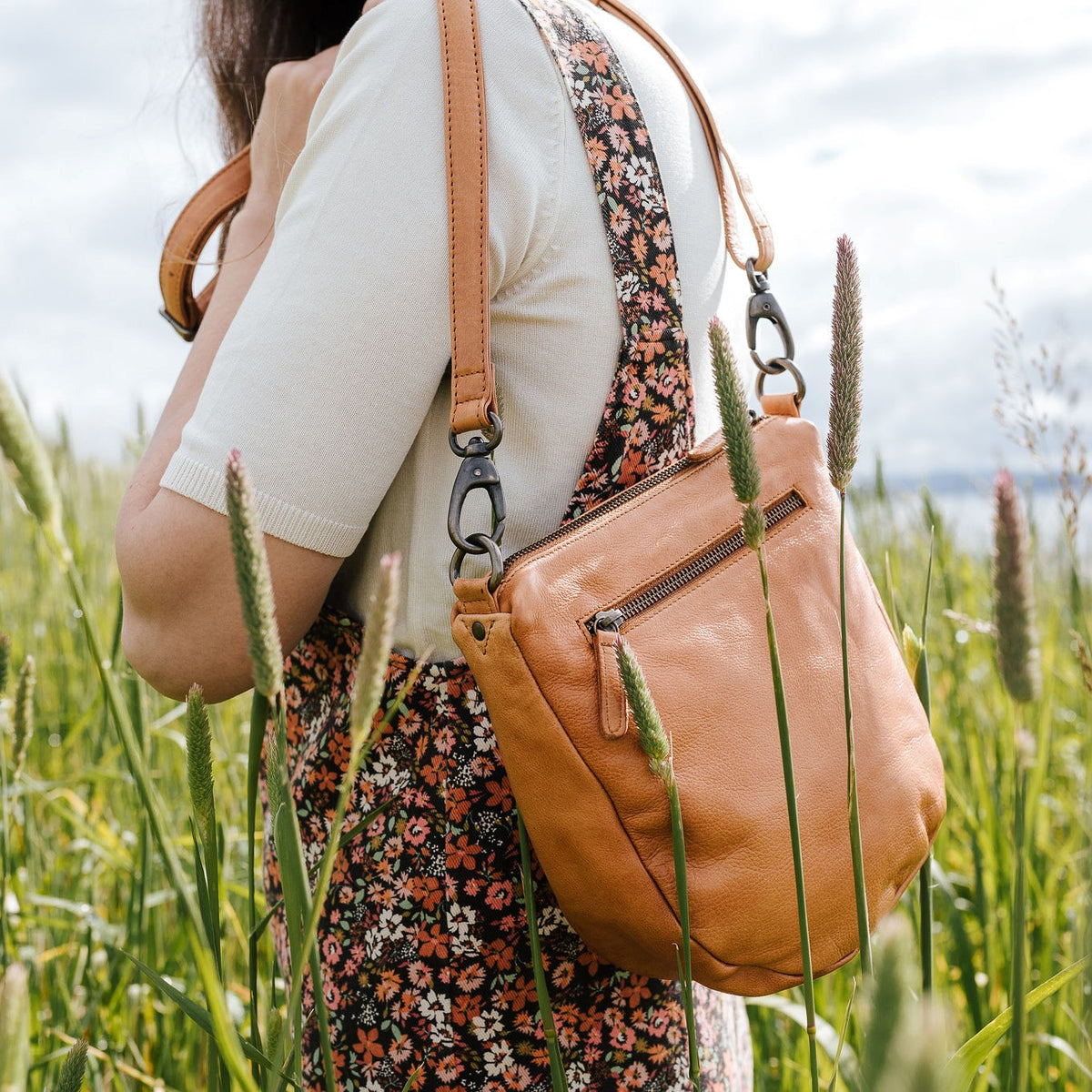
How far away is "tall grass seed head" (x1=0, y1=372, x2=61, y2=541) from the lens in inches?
17.2

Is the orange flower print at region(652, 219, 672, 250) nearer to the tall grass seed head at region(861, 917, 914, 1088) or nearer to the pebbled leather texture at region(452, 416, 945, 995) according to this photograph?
the pebbled leather texture at region(452, 416, 945, 995)

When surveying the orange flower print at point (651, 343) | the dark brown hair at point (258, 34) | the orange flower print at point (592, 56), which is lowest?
the orange flower print at point (651, 343)

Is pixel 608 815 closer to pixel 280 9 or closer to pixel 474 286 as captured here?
pixel 474 286

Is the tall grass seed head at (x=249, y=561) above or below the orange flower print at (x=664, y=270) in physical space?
below

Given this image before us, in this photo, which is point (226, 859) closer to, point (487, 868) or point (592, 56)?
point (487, 868)

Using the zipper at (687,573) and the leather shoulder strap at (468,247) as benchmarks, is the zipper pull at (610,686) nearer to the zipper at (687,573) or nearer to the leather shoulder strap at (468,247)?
the zipper at (687,573)

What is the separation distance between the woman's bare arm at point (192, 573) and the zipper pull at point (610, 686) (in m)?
0.26

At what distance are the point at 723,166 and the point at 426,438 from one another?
1.52 feet

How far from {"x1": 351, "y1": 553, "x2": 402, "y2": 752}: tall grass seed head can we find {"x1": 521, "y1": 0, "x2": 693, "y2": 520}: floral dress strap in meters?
0.54

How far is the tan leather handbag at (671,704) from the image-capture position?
0.82 metres

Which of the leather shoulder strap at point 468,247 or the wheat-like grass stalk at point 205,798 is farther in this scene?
the leather shoulder strap at point 468,247

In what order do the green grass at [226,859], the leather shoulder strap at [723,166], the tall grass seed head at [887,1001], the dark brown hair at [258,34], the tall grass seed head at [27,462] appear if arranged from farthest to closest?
the dark brown hair at [258,34]
the green grass at [226,859]
the leather shoulder strap at [723,166]
the tall grass seed head at [27,462]
the tall grass seed head at [887,1001]

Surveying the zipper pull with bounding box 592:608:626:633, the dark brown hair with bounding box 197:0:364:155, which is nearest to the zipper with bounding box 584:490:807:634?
the zipper pull with bounding box 592:608:626:633

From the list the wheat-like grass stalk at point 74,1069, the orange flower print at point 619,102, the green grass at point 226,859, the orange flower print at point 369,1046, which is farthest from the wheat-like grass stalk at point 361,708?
the orange flower print at point 619,102
